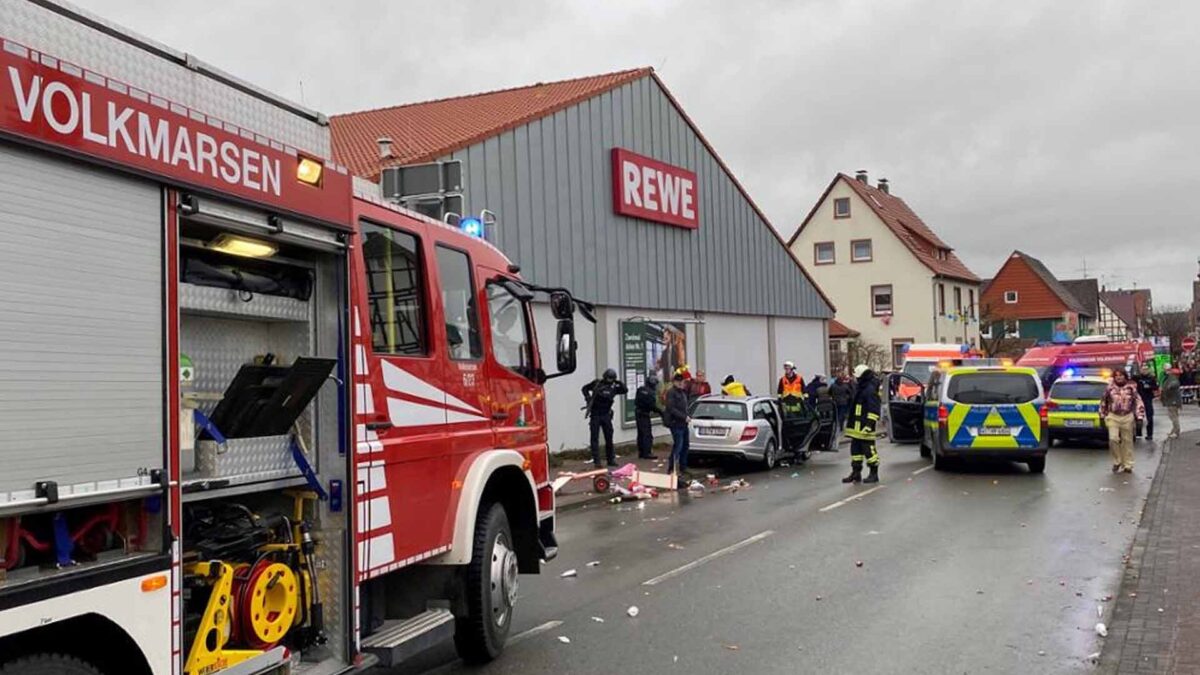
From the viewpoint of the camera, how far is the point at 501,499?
21.5 feet

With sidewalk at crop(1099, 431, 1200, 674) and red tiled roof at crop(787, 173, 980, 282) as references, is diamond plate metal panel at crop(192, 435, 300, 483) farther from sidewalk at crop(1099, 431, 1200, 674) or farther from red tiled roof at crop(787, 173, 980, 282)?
red tiled roof at crop(787, 173, 980, 282)

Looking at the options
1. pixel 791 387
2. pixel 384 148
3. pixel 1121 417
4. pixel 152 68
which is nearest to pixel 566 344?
pixel 152 68

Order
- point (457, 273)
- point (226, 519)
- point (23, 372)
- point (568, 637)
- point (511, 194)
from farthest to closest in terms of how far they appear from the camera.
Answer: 1. point (511, 194)
2. point (568, 637)
3. point (457, 273)
4. point (226, 519)
5. point (23, 372)

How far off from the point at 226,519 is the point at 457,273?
7.30ft

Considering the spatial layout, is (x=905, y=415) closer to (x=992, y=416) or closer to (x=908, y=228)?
(x=992, y=416)

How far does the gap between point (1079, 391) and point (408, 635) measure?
19.4 metres

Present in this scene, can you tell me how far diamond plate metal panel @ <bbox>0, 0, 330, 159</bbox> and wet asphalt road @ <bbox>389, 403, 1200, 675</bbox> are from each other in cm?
337

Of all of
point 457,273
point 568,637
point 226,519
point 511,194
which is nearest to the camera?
point 226,519

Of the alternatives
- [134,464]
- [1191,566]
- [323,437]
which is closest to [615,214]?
[1191,566]

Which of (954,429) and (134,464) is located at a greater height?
(134,464)

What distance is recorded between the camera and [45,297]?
305 centimetres

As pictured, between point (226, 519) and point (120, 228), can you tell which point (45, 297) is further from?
point (226, 519)

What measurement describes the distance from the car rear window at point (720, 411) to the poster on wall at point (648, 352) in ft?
13.9

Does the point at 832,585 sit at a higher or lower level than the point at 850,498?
higher
